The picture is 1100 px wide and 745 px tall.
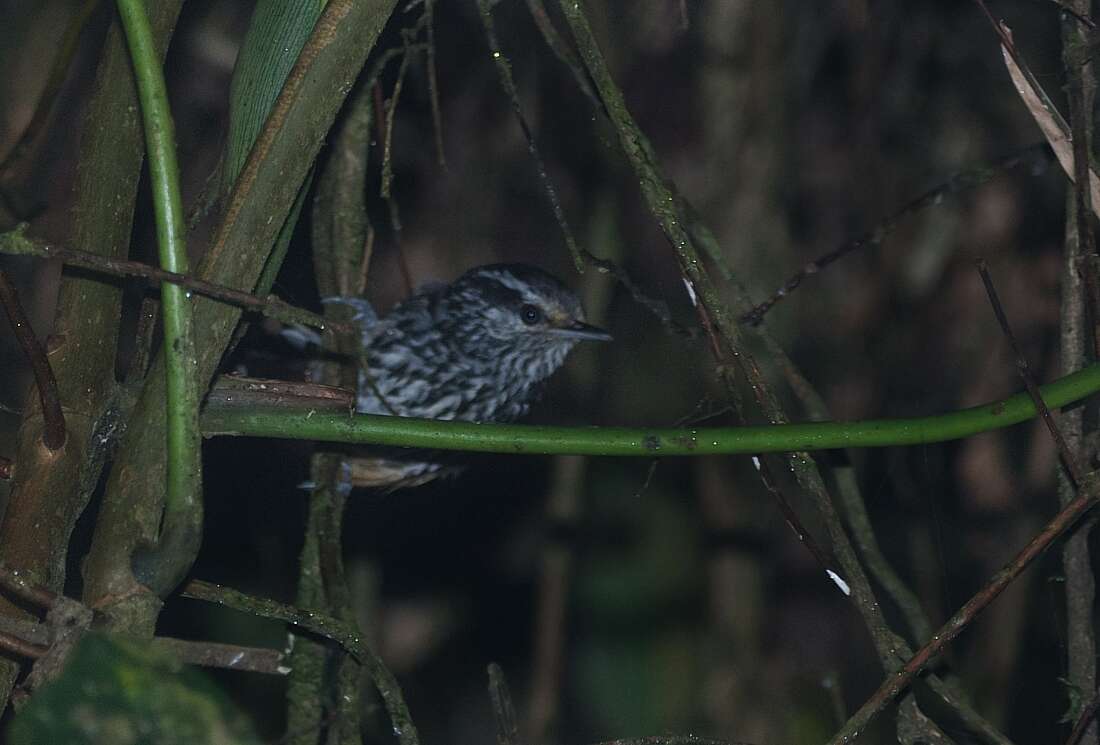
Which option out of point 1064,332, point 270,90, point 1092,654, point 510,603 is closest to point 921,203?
point 1064,332

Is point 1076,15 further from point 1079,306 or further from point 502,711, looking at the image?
point 502,711

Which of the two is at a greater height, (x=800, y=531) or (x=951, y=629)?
(x=800, y=531)

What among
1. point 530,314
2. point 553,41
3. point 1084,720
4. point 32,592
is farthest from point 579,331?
point 32,592

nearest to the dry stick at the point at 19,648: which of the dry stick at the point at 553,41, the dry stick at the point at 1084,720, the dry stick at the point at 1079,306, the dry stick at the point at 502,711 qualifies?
the dry stick at the point at 502,711

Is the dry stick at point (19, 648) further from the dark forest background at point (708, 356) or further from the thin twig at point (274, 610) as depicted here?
the dark forest background at point (708, 356)

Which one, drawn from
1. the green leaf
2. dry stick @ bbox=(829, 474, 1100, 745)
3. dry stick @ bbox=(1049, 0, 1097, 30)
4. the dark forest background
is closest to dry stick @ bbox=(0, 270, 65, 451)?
the green leaf

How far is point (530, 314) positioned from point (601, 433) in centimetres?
145

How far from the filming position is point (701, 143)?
361 cm

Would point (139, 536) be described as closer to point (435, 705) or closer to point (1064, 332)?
point (1064, 332)

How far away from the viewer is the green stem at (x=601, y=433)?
4.43ft

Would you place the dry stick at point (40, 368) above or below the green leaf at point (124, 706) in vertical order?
above

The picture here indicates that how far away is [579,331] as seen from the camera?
2717 millimetres

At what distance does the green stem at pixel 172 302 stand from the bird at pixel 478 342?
1407 mm

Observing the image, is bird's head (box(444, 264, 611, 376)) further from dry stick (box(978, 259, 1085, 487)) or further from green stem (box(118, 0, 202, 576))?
green stem (box(118, 0, 202, 576))
